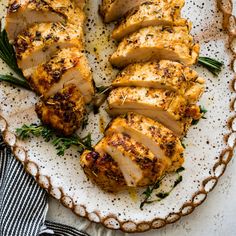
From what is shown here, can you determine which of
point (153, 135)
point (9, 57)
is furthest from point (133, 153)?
point (9, 57)

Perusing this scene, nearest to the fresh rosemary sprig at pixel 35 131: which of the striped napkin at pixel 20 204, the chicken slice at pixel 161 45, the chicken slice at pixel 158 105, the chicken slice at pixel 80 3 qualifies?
the striped napkin at pixel 20 204

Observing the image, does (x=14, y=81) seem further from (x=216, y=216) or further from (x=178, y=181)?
(x=216, y=216)

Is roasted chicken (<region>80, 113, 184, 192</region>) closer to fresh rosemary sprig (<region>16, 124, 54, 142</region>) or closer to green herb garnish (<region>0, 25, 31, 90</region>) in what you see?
fresh rosemary sprig (<region>16, 124, 54, 142</region>)

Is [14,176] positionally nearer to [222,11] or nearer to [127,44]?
[127,44]

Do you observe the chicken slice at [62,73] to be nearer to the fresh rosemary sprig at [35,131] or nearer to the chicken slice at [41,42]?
the chicken slice at [41,42]

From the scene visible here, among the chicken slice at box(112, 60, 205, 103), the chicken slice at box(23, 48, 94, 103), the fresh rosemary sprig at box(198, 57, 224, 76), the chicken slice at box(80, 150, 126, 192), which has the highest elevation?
the chicken slice at box(23, 48, 94, 103)

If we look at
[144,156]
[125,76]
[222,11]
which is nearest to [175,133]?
[144,156]

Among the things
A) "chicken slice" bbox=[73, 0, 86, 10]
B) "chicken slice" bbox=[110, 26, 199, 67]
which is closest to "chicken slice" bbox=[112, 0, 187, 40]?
"chicken slice" bbox=[110, 26, 199, 67]
